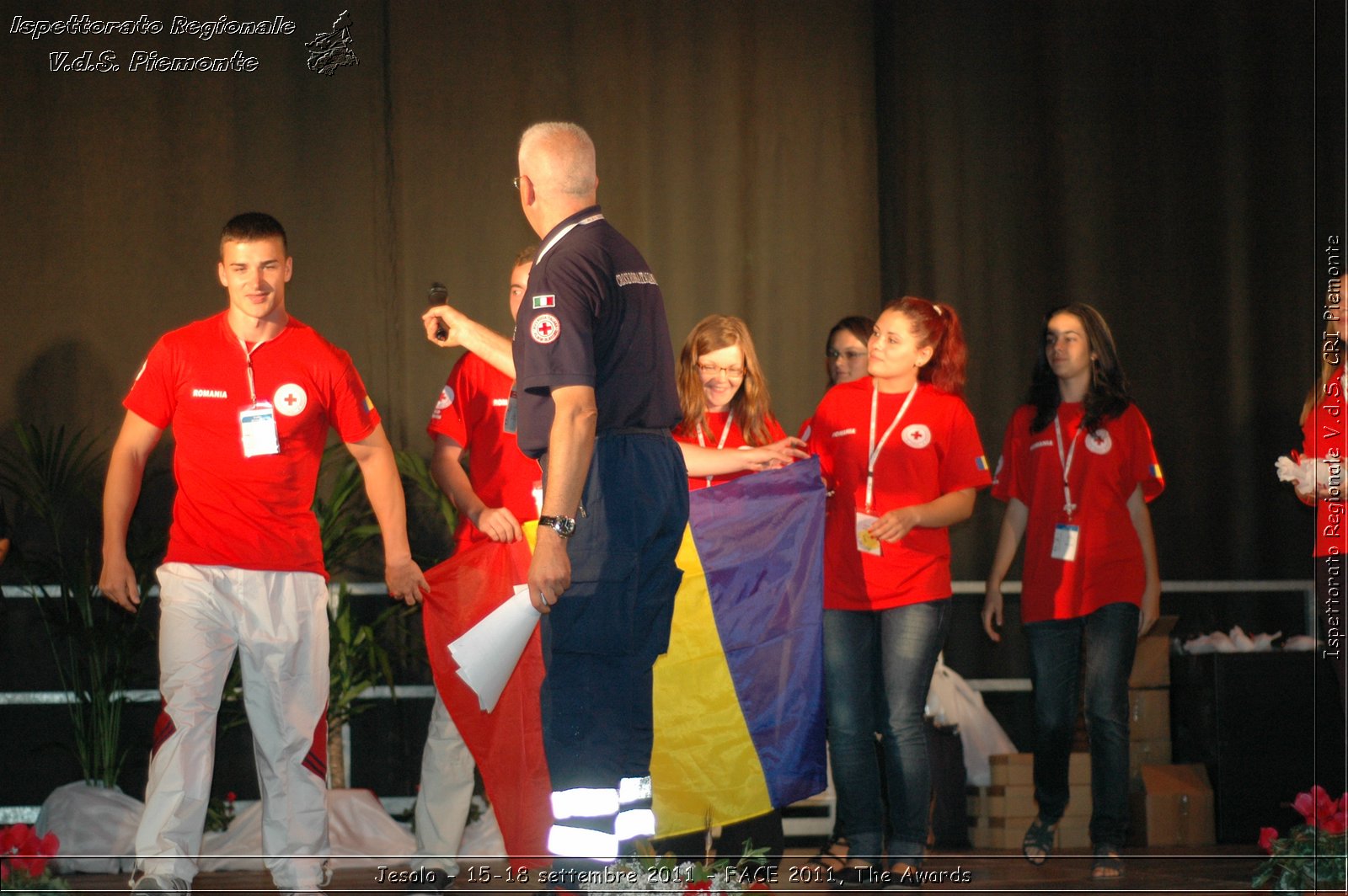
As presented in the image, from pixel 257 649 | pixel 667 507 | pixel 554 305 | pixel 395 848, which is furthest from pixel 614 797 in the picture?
pixel 395 848

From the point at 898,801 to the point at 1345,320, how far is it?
6.68 ft

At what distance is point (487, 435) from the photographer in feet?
14.5

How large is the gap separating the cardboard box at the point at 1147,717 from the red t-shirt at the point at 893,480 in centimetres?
175

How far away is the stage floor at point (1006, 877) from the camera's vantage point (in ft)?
13.9

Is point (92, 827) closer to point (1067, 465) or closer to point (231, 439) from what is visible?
point (231, 439)

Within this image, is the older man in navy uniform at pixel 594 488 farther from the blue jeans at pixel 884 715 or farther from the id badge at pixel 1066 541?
the id badge at pixel 1066 541

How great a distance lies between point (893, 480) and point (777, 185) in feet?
7.74

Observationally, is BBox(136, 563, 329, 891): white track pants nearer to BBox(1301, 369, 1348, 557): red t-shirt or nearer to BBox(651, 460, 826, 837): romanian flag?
BBox(651, 460, 826, 837): romanian flag

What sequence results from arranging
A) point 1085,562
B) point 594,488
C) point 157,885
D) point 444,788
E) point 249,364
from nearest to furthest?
point 594,488, point 157,885, point 249,364, point 444,788, point 1085,562

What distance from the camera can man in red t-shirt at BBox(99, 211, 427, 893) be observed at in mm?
3850

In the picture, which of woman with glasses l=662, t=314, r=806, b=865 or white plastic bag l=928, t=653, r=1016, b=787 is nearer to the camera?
woman with glasses l=662, t=314, r=806, b=865

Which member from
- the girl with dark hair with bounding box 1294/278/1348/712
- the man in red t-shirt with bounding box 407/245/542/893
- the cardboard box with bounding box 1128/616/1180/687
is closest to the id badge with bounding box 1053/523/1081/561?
the girl with dark hair with bounding box 1294/278/1348/712

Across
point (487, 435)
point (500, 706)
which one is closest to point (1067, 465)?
point (487, 435)

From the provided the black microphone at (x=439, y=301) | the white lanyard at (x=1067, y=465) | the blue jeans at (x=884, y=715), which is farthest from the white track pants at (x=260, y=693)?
the white lanyard at (x=1067, y=465)
